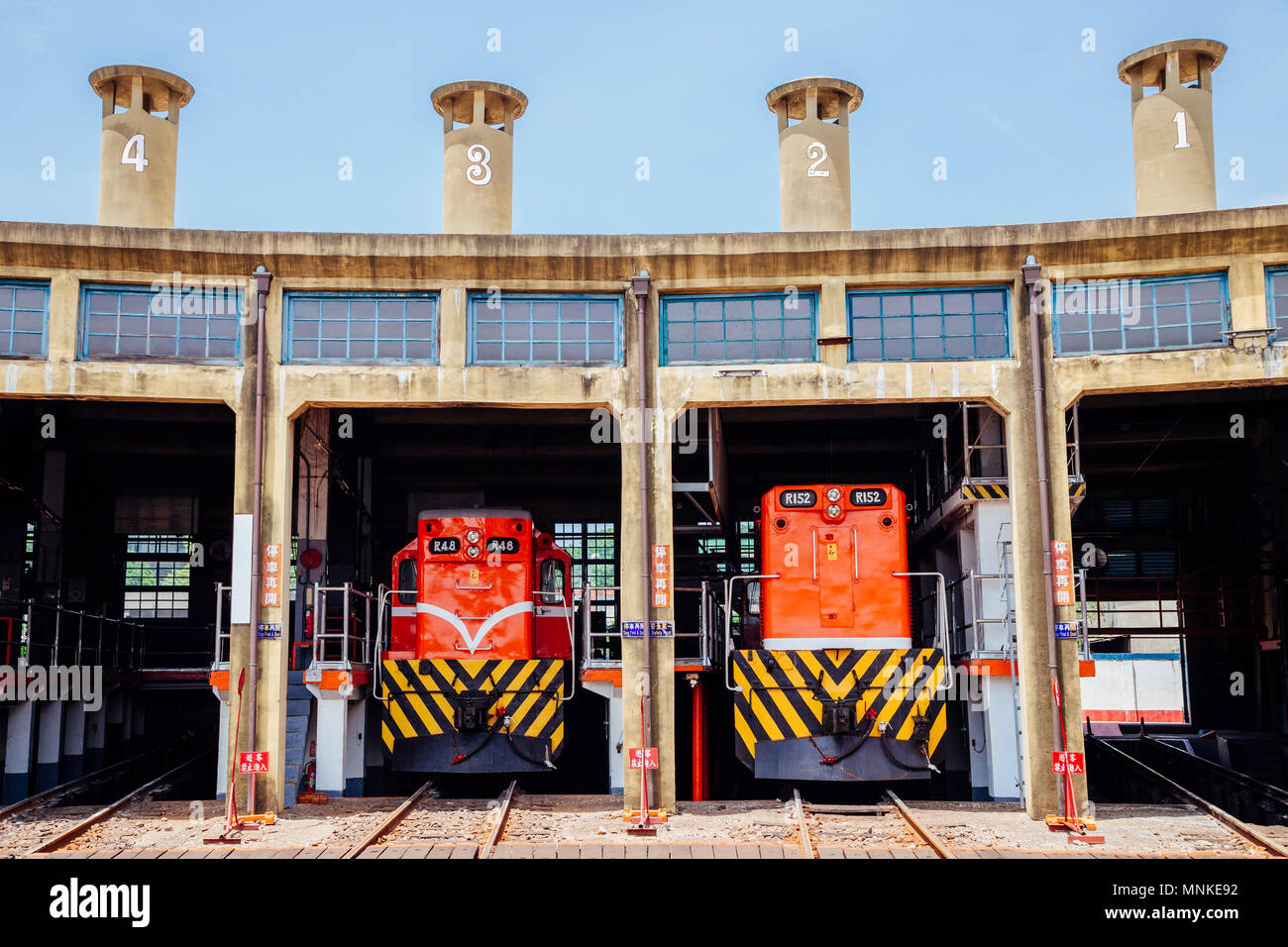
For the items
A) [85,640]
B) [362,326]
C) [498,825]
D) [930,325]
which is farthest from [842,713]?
[85,640]

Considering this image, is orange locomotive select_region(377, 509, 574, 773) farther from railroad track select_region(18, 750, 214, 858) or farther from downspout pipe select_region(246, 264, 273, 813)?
railroad track select_region(18, 750, 214, 858)

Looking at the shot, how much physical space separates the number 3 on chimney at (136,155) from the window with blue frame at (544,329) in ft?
18.4

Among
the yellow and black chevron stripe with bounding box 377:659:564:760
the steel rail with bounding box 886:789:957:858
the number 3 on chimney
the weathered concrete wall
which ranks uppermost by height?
the number 3 on chimney

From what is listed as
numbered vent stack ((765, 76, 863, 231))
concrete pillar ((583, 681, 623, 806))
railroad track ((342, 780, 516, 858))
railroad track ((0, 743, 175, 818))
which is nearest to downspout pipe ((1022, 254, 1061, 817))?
numbered vent stack ((765, 76, 863, 231))

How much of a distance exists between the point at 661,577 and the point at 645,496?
89cm

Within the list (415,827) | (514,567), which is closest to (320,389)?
(514,567)

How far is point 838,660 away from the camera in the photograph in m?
13.7

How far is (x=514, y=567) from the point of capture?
1581cm

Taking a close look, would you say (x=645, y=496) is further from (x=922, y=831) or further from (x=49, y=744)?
(x=49, y=744)

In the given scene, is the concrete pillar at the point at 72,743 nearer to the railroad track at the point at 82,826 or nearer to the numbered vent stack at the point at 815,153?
the railroad track at the point at 82,826

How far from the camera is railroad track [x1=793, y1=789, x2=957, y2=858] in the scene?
10477 millimetres

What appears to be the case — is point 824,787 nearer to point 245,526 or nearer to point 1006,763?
point 1006,763

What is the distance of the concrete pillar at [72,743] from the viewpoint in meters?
17.1

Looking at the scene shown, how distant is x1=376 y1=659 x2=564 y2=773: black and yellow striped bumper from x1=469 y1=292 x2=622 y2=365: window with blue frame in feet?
12.2
